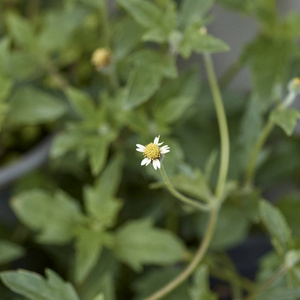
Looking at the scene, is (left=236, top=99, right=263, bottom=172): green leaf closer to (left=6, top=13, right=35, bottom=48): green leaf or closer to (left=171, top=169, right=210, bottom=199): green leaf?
(left=171, top=169, right=210, bottom=199): green leaf

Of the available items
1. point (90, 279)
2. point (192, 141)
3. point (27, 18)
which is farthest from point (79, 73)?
point (90, 279)

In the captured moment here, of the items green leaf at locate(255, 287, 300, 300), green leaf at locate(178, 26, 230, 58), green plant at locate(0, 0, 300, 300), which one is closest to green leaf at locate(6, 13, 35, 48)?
green plant at locate(0, 0, 300, 300)

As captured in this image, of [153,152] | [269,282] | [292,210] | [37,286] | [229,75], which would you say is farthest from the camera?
[229,75]

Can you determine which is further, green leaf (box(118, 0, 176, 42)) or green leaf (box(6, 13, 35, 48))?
green leaf (box(6, 13, 35, 48))

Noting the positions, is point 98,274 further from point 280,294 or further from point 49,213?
point 280,294

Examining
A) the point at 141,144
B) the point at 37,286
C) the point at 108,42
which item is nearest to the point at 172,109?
the point at 141,144

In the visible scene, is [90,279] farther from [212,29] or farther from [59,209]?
[212,29]
